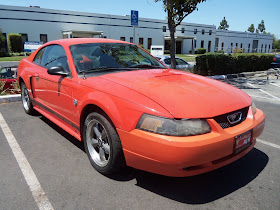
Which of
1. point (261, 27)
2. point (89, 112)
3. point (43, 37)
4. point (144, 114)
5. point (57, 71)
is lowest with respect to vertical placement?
point (89, 112)

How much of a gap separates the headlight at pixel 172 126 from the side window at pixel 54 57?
163 cm

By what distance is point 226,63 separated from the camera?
458 inches

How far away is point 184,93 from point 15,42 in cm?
3170

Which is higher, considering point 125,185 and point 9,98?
point 9,98

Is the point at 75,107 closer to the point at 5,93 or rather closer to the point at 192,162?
the point at 192,162

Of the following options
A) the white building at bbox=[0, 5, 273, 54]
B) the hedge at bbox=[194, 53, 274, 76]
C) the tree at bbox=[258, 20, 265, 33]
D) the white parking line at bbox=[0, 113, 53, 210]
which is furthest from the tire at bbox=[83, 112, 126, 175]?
the tree at bbox=[258, 20, 265, 33]

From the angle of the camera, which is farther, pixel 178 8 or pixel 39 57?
pixel 178 8

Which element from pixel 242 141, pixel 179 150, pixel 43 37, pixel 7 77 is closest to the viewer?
pixel 179 150

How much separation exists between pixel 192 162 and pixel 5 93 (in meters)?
6.39

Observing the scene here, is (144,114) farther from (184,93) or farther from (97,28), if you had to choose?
(97,28)

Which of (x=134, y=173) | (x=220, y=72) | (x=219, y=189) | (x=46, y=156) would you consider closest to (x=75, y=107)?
(x=46, y=156)

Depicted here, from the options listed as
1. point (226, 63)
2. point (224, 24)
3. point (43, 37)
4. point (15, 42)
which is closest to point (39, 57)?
point (226, 63)

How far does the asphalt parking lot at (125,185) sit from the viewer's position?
90.2 inches

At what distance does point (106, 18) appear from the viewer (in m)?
37.6
